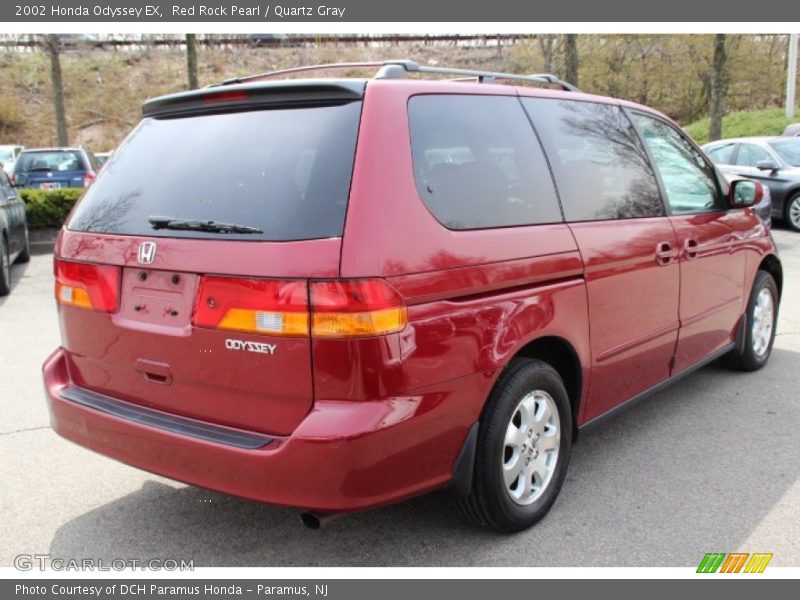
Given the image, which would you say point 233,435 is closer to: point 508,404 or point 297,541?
point 297,541

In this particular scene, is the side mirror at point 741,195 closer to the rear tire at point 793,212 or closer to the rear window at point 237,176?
the rear window at point 237,176

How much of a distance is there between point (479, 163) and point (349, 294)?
3.13 ft

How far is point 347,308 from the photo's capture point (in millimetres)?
2357

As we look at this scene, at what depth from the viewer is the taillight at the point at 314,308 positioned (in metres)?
2.36

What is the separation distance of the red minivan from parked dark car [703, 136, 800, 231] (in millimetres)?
10640

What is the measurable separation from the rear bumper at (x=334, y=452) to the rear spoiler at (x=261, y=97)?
1.09 meters

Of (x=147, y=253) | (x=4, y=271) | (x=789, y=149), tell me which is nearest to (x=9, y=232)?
(x=4, y=271)

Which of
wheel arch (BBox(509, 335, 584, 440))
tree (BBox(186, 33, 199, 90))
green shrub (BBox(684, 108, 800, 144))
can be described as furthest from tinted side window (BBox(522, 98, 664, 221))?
green shrub (BBox(684, 108, 800, 144))

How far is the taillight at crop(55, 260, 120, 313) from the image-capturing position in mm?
2830

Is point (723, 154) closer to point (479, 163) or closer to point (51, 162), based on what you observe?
point (479, 163)

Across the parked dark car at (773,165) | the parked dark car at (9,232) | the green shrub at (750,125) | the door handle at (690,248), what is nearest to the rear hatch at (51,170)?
the parked dark car at (9,232)

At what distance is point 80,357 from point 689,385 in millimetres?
3918

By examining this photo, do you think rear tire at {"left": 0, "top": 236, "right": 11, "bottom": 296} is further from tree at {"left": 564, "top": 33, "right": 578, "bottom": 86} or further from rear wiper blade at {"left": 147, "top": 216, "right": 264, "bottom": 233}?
tree at {"left": 564, "top": 33, "right": 578, "bottom": 86}

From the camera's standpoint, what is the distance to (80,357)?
9.98 ft
